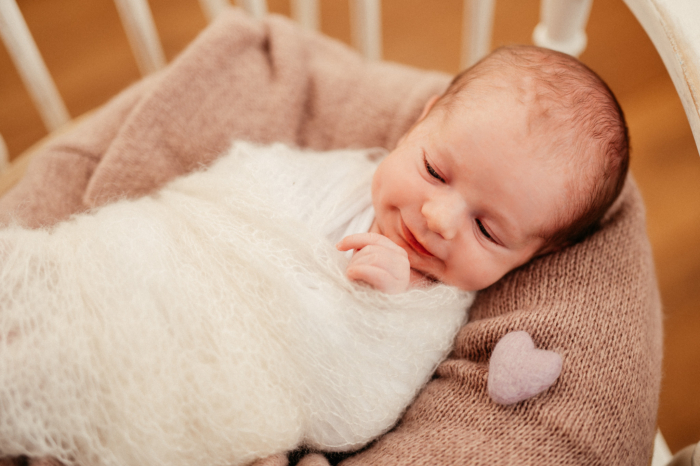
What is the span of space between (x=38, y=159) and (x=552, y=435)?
0.79 metres

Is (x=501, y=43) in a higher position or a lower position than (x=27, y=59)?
lower

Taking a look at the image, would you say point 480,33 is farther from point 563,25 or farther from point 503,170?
point 503,170

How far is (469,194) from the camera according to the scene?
0.60 metres

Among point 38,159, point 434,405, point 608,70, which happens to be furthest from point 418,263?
point 608,70

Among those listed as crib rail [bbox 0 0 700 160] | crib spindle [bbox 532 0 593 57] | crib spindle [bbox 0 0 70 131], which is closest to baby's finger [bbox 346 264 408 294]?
crib rail [bbox 0 0 700 160]

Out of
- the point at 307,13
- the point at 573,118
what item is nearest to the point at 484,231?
the point at 573,118

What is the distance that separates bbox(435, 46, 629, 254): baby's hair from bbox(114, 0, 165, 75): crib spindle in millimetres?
495

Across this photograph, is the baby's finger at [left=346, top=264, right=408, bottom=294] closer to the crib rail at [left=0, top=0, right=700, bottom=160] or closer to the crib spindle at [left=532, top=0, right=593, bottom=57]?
the crib rail at [left=0, top=0, right=700, bottom=160]

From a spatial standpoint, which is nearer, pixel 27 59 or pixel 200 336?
pixel 200 336

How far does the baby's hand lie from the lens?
0.56 meters

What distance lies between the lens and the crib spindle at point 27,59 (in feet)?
2.35

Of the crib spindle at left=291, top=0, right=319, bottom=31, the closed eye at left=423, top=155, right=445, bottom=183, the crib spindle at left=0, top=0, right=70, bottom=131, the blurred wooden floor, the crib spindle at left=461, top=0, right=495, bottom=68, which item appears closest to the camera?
the closed eye at left=423, top=155, right=445, bottom=183

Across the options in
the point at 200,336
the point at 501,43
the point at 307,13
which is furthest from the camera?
the point at 501,43

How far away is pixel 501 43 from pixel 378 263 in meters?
1.21
